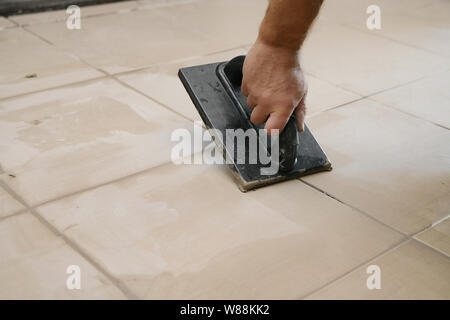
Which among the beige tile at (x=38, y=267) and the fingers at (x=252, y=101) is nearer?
the beige tile at (x=38, y=267)

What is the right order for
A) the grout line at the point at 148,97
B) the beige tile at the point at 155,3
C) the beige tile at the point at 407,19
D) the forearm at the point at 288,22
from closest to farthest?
the forearm at the point at 288,22 < the grout line at the point at 148,97 < the beige tile at the point at 407,19 < the beige tile at the point at 155,3

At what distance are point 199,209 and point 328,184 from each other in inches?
12.6

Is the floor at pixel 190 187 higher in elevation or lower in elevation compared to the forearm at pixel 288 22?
lower

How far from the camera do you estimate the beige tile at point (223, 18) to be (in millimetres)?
2164

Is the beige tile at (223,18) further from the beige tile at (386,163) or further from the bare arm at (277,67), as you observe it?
the bare arm at (277,67)

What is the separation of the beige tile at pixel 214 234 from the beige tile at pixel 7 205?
61 millimetres

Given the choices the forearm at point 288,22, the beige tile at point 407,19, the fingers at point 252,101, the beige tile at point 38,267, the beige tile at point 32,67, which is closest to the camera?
the beige tile at point 38,267

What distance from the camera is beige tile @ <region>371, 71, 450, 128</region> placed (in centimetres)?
163

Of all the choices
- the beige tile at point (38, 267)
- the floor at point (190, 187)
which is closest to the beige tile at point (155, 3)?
the floor at point (190, 187)

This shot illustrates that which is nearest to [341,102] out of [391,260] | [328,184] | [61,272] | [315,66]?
[315,66]

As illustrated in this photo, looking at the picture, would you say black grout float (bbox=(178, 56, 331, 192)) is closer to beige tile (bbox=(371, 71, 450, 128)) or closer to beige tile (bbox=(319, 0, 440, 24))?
beige tile (bbox=(371, 71, 450, 128))

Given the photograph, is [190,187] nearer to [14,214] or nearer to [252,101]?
[252,101]

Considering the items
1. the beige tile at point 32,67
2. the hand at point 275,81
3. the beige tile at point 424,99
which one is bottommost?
the beige tile at point 424,99

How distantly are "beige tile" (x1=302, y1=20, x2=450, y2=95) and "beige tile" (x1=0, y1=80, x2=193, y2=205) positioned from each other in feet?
2.18
